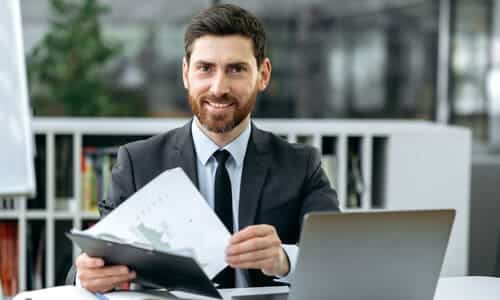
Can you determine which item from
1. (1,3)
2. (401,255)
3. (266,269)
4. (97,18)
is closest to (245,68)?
(266,269)

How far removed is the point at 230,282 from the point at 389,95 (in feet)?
17.0

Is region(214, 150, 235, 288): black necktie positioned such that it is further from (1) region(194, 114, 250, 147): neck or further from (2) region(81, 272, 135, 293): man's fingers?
(2) region(81, 272, 135, 293): man's fingers

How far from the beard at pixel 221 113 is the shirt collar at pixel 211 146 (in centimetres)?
7

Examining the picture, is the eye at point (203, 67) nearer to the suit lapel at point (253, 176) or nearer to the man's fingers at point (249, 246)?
the suit lapel at point (253, 176)

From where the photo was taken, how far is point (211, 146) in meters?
2.07

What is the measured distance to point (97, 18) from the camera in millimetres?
6504

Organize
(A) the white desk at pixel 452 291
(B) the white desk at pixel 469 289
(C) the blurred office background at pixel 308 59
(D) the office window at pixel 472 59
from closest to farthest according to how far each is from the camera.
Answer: (A) the white desk at pixel 452 291
(B) the white desk at pixel 469 289
(C) the blurred office background at pixel 308 59
(D) the office window at pixel 472 59

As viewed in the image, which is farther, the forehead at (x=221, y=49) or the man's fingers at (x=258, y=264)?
the forehead at (x=221, y=49)

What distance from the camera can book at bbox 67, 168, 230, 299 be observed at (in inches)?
61.3

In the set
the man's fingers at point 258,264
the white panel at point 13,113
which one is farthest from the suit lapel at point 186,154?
the white panel at point 13,113

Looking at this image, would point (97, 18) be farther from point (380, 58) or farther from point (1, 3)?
point (1, 3)

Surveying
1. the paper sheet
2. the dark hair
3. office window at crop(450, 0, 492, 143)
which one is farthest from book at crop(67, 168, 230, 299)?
office window at crop(450, 0, 492, 143)

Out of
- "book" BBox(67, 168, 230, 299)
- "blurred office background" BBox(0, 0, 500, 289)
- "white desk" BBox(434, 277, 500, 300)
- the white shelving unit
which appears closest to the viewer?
"book" BBox(67, 168, 230, 299)

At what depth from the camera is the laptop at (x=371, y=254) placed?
4.76ft
